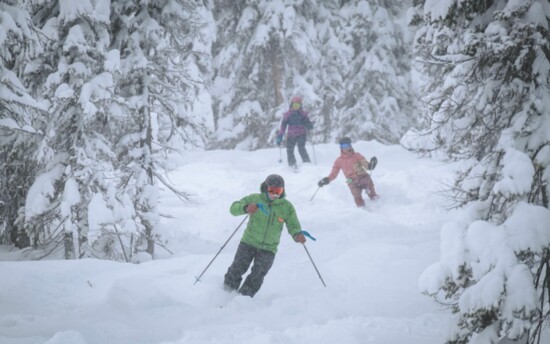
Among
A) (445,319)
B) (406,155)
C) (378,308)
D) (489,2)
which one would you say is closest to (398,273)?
(378,308)

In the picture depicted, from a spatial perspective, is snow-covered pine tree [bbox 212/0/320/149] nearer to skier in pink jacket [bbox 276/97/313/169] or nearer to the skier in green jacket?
skier in pink jacket [bbox 276/97/313/169]

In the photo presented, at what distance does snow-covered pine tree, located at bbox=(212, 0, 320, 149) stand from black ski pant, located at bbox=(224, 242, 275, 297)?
13.9 m

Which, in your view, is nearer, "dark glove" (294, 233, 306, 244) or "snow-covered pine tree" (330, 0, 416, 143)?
"dark glove" (294, 233, 306, 244)

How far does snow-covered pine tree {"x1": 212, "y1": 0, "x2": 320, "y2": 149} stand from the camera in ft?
61.0

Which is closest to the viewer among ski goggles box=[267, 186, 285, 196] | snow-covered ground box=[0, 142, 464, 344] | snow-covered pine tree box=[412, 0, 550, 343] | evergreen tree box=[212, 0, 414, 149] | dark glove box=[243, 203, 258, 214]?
snow-covered pine tree box=[412, 0, 550, 343]

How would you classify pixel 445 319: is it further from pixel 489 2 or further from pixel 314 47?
pixel 314 47

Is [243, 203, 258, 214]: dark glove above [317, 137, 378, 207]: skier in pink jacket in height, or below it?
above

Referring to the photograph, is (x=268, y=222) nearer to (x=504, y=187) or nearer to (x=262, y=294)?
(x=262, y=294)

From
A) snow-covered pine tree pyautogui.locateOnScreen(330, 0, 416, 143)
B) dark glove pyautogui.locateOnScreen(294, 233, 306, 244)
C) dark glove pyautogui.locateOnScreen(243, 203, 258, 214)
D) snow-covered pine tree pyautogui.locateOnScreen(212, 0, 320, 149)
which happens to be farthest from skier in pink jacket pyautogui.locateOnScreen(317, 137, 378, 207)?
snow-covered pine tree pyautogui.locateOnScreen(330, 0, 416, 143)

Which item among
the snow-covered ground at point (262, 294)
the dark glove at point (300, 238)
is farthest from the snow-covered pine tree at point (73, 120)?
the dark glove at point (300, 238)

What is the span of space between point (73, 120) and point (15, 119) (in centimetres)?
192

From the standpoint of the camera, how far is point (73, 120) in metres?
8.23

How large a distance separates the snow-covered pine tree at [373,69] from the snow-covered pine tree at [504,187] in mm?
18597

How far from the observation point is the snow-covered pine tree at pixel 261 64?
61.0 feet
